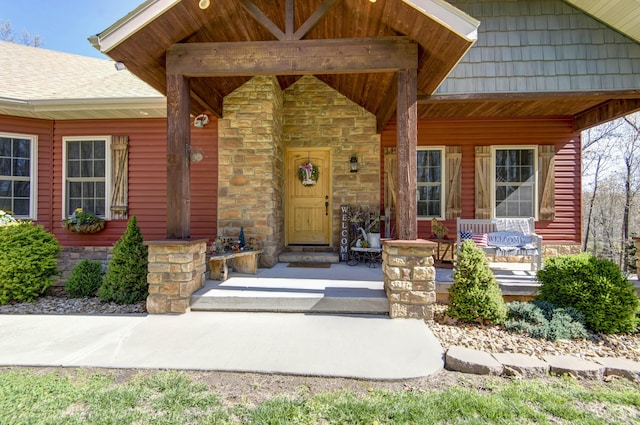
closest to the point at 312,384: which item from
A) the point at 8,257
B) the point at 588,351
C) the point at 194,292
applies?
the point at 194,292

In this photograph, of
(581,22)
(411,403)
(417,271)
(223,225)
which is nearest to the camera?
(411,403)

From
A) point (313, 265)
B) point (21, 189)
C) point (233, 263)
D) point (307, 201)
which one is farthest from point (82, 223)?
point (313, 265)

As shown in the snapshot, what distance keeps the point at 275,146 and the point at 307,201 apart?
1.29m

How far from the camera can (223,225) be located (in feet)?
17.5

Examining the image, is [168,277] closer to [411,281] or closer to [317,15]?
[411,281]

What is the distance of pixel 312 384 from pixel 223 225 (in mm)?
3635

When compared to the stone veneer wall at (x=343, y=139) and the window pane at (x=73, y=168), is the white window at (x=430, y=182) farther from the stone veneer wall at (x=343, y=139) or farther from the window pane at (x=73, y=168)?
the window pane at (x=73, y=168)

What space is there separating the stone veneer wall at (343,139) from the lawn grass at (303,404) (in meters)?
4.03

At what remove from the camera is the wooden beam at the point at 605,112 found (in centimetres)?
477

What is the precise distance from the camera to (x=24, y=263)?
4.23 metres

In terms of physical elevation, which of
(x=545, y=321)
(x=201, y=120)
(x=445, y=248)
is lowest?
(x=545, y=321)

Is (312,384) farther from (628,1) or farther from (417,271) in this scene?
(628,1)

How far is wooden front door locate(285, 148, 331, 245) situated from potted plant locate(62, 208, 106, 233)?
3.49 m

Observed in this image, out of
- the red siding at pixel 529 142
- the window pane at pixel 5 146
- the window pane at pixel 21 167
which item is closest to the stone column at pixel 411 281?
the red siding at pixel 529 142
